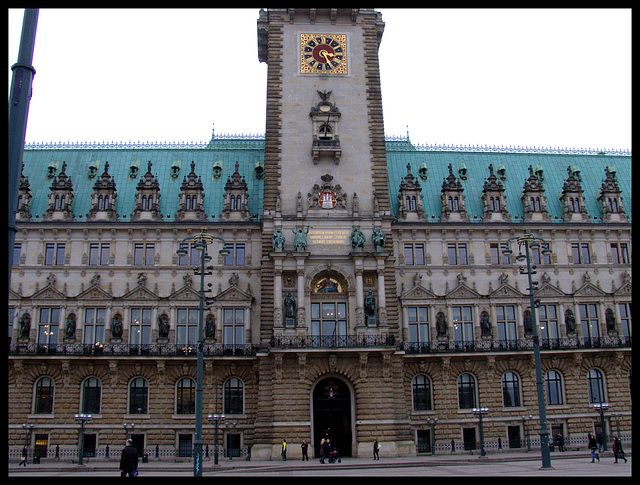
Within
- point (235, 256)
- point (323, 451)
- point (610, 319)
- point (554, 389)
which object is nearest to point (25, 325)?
point (235, 256)

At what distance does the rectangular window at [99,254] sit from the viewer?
150ft

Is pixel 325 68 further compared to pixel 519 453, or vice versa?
pixel 325 68

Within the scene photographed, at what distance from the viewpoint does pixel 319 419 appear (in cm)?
4116

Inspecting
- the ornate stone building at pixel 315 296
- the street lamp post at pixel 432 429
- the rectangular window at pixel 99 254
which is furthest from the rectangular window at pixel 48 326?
the street lamp post at pixel 432 429

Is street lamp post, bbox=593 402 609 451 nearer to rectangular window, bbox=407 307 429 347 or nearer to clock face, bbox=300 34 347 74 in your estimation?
rectangular window, bbox=407 307 429 347

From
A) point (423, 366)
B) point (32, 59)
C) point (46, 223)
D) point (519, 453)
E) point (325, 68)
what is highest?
point (325, 68)

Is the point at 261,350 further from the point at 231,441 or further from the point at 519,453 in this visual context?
the point at 519,453

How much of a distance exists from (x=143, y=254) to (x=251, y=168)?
1222 cm

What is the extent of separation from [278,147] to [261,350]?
15255 mm

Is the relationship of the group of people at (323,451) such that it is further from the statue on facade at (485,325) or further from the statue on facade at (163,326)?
the statue on facade at (485,325)

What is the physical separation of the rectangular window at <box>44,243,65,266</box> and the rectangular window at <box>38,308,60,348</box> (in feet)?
11.7

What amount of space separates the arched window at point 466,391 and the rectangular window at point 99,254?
2780 cm

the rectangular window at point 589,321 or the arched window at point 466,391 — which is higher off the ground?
the rectangular window at point 589,321
